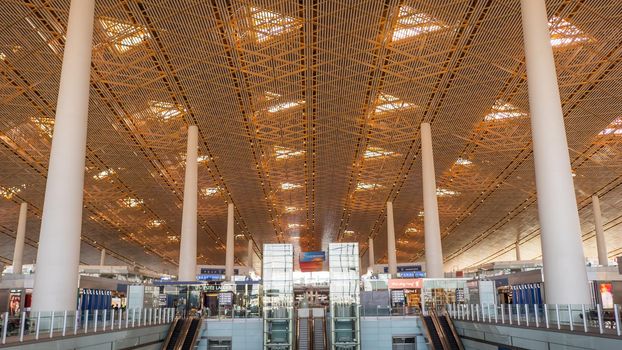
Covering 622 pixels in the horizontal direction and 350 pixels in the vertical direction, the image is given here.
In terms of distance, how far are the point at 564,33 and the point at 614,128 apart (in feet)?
43.1

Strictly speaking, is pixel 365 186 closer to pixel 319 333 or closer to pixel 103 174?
pixel 103 174

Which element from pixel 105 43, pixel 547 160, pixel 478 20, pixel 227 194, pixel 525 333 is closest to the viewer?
pixel 525 333

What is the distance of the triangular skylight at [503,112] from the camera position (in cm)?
3042

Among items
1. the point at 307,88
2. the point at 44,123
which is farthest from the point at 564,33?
the point at 44,123

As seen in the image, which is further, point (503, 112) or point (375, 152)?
point (375, 152)

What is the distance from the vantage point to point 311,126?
111ft

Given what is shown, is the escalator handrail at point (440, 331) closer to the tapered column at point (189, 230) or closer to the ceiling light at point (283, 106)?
the ceiling light at point (283, 106)

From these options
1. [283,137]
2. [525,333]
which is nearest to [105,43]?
[283,137]

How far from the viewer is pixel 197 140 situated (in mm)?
33062

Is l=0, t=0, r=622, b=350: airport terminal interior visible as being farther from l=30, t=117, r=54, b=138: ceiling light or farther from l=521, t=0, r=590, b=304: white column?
l=30, t=117, r=54, b=138: ceiling light

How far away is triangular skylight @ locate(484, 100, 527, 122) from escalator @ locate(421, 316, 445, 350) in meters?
12.5

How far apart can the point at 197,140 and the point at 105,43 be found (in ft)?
33.9

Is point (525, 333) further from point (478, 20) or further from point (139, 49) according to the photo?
point (139, 49)

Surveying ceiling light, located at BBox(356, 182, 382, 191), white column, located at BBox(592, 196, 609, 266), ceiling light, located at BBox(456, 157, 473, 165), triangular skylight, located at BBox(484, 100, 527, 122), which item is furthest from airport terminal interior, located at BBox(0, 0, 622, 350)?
white column, located at BBox(592, 196, 609, 266)
